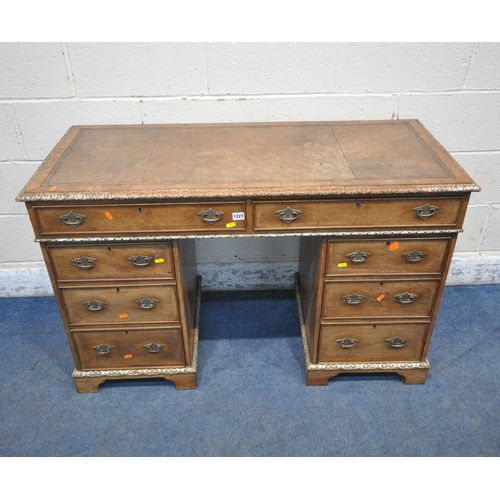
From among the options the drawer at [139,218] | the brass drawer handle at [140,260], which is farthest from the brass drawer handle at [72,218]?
the brass drawer handle at [140,260]

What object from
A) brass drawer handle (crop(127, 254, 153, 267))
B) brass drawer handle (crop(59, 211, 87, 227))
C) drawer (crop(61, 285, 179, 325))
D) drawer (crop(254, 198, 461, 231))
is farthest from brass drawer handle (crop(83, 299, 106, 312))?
drawer (crop(254, 198, 461, 231))

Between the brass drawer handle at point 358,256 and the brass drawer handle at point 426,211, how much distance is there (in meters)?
0.24

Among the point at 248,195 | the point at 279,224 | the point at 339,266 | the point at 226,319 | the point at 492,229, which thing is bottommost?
the point at 226,319

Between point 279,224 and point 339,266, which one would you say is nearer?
point 279,224

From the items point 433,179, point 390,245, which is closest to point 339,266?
point 390,245

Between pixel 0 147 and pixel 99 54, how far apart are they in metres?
0.68

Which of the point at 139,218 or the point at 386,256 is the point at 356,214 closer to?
the point at 386,256

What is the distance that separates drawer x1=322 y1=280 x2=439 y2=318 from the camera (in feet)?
6.18

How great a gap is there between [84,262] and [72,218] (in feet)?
0.66

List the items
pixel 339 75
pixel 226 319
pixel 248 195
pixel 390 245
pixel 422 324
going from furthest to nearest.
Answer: pixel 226 319, pixel 339 75, pixel 422 324, pixel 390 245, pixel 248 195

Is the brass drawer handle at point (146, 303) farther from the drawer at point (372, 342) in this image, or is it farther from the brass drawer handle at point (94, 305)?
the drawer at point (372, 342)

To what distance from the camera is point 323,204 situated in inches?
65.4

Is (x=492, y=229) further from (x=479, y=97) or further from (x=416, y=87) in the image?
(x=416, y=87)

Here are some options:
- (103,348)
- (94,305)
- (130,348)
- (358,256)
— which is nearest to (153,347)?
(130,348)
